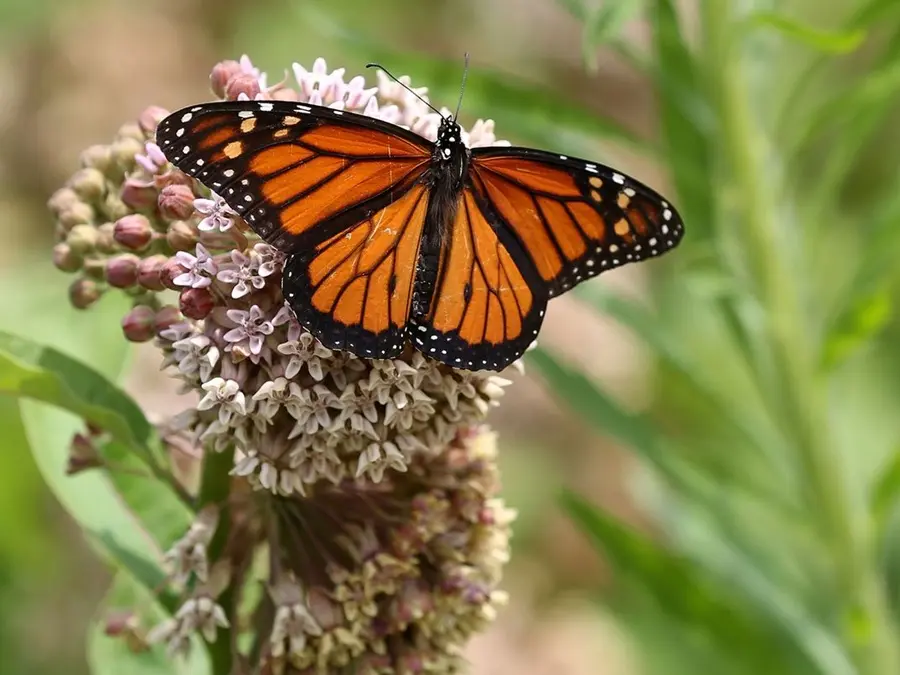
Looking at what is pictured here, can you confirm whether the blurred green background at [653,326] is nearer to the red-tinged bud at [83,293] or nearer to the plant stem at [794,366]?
the plant stem at [794,366]

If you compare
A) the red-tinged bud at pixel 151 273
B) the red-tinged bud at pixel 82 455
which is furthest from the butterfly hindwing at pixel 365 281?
the red-tinged bud at pixel 82 455

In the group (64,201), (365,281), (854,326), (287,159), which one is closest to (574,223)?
(365,281)

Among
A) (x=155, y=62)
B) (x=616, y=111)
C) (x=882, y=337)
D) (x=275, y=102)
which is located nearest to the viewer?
(x=275, y=102)

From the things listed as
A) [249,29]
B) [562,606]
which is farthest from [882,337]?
[249,29]

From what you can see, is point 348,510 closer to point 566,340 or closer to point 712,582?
point 712,582

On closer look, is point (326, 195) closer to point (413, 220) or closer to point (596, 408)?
point (413, 220)

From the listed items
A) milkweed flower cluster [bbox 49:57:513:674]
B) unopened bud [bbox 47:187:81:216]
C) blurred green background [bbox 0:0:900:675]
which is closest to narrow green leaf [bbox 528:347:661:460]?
blurred green background [bbox 0:0:900:675]
